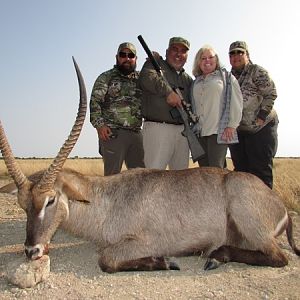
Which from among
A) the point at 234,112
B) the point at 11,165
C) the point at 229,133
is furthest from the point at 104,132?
the point at 11,165

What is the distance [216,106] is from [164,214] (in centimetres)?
281

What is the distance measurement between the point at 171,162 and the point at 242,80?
222 cm

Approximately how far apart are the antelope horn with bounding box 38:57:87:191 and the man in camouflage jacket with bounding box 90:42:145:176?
2675 millimetres

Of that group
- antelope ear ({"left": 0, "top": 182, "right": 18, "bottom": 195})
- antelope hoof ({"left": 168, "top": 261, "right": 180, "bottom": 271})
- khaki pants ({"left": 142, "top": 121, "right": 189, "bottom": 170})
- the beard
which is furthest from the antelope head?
the beard

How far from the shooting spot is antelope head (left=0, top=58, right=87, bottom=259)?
5.14m

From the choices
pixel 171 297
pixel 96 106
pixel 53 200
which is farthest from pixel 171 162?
pixel 171 297

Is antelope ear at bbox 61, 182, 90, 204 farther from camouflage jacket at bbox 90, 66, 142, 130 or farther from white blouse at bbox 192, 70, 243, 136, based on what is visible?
white blouse at bbox 192, 70, 243, 136

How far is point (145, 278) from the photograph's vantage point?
208 inches

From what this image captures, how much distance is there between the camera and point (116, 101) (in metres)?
8.51

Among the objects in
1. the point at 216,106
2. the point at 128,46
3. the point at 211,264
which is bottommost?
the point at 211,264

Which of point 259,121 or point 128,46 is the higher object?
point 128,46

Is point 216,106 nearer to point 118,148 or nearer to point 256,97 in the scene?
point 256,97

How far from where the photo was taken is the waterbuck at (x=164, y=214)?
5593 mm

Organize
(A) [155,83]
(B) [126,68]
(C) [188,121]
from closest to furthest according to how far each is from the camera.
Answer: (A) [155,83]
(C) [188,121]
(B) [126,68]
